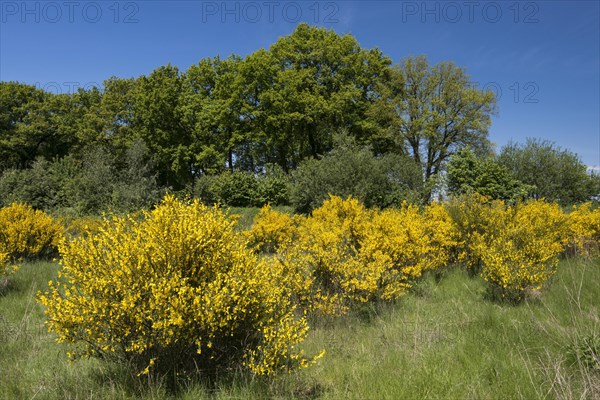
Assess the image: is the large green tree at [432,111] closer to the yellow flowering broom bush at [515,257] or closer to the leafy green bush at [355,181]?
the leafy green bush at [355,181]

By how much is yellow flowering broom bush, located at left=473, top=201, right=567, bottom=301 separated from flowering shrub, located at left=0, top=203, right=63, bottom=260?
9.70 metres

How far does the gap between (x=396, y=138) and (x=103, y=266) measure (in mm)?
28584

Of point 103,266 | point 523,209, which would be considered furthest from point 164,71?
point 103,266

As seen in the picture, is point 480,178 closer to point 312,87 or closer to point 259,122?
point 312,87

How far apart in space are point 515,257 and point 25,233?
36.1 ft

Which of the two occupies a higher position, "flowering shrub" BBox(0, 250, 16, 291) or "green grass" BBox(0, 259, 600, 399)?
"flowering shrub" BBox(0, 250, 16, 291)

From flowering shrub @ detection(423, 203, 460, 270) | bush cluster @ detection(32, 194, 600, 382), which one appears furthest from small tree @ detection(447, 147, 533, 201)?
bush cluster @ detection(32, 194, 600, 382)

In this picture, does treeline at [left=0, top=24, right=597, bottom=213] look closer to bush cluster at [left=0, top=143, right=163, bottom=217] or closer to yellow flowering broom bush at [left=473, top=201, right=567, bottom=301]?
bush cluster at [left=0, top=143, right=163, bottom=217]

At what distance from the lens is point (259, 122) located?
96.5 ft

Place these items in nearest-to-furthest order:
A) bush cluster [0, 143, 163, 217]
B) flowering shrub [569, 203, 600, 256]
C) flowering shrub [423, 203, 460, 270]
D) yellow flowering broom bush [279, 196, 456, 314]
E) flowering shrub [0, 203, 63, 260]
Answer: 1. yellow flowering broom bush [279, 196, 456, 314]
2. flowering shrub [423, 203, 460, 270]
3. flowering shrub [0, 203, 63, 260]
4. flowering shrub [569, 203, 600, 256]
5. bush cluster [0, 143, 163, 217]

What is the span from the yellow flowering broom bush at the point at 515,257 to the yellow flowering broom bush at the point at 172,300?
15.0 feet

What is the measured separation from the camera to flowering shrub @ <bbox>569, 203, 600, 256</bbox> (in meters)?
10.0

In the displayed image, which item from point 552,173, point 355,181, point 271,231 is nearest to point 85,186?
point 271,231

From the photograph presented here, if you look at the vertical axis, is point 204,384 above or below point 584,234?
below
